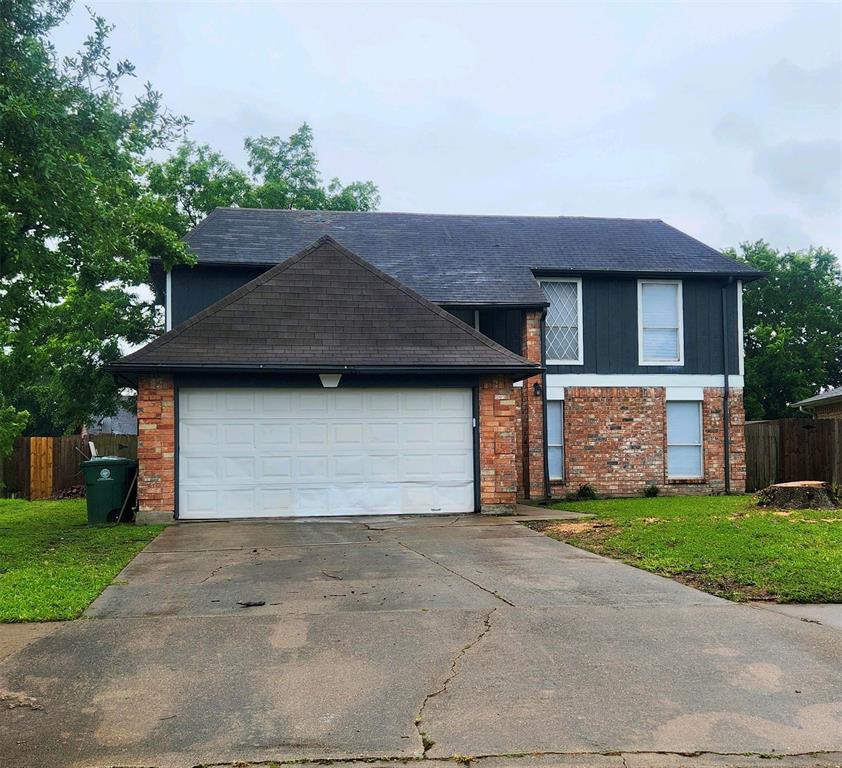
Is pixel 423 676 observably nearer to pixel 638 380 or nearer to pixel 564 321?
pixel 564 321

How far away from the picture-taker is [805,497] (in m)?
13.8

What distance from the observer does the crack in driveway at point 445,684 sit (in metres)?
4.06

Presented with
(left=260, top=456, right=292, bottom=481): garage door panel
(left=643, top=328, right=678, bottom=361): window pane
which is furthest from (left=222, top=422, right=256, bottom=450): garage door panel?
(left=643, top=328, right=678, bottom=361): window pane

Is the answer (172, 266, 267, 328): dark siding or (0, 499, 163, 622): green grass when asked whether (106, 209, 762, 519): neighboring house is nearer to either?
(172, 266, 267, 328): dark siding

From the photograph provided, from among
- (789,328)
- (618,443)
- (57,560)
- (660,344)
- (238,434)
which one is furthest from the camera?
(789,328)

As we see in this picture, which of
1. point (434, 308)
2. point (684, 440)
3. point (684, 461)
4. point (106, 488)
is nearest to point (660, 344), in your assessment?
point (684, 440)

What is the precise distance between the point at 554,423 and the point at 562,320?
2389 mm

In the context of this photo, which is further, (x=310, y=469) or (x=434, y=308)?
(x=434, y=308)

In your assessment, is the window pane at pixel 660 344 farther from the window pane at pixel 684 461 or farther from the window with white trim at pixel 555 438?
the window with white trim at pixel 555 438

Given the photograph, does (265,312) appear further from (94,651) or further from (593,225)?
(593,225)

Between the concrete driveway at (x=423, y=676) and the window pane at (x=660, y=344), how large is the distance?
11471 mm

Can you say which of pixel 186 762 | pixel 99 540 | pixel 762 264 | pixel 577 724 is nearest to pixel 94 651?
pixel 186 762

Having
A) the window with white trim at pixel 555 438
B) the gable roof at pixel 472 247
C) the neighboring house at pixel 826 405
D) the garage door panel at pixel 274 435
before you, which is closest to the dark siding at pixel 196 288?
the gable roof at pixel 472 247

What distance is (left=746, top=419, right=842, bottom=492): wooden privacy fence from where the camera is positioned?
18.7 m
